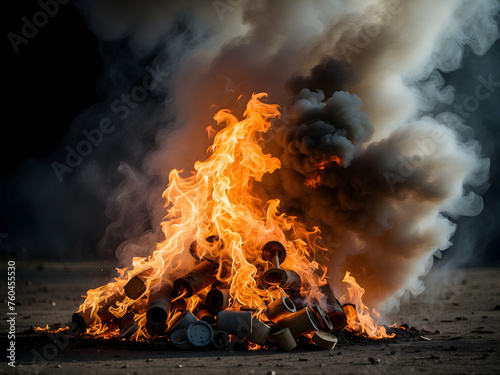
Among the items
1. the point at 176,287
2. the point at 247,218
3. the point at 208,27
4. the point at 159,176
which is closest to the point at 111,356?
the point at 176,287

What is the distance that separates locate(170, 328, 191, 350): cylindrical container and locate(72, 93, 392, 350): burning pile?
0.02m

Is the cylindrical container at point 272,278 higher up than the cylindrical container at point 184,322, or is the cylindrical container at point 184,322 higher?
the cylindrical container at point 272,278

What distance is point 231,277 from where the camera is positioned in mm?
9961

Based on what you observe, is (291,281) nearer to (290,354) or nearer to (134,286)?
(290,354)

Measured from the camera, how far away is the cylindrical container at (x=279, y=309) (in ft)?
30.9

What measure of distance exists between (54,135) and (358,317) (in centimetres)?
2155

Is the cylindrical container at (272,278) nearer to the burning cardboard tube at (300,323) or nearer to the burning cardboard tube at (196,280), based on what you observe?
the burning cardboard tube at (300,323)

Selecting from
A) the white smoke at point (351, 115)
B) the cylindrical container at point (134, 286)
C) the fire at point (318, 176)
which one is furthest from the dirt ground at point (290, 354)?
the fire at point (318, 176)

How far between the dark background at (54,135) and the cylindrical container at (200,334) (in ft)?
46.2

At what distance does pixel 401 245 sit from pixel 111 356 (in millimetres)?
7002

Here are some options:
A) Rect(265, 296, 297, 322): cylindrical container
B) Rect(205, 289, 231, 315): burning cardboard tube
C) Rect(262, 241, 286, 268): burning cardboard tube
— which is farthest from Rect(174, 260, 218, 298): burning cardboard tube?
Rect(265, 296, 297, 322): cylindrical container

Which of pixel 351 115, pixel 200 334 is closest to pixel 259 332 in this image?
pixel 200 334

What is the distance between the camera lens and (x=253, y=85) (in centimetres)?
1303

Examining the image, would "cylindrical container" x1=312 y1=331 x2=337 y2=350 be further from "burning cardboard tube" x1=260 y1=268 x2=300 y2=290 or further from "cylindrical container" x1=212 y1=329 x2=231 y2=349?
"cylindrical container" x1=212 y1=329 x2=231 y2=349
